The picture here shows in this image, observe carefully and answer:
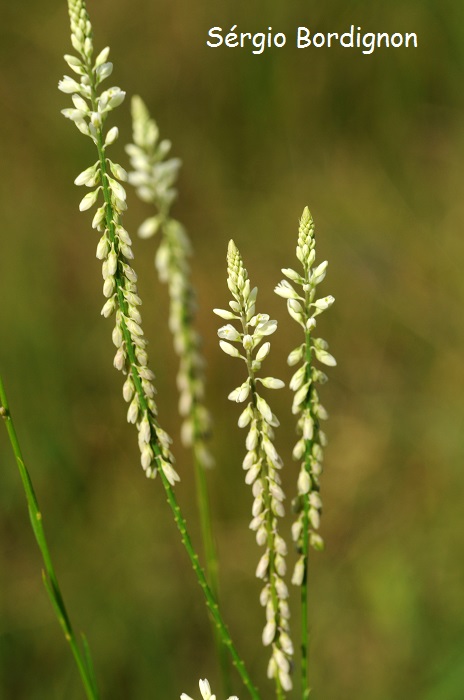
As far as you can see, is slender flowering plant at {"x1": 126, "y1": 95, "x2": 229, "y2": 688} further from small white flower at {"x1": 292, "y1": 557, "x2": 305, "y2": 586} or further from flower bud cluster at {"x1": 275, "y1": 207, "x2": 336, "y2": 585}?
small white flower at {"x1": 292, "y1": 557, "x2": 305, "y2": 586}

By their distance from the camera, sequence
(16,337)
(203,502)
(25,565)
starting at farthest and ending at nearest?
1. (16,337)
2. (25,565)
3. (203,502)

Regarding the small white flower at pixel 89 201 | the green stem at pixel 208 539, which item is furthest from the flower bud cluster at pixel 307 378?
the small white flower at pixel 89 201

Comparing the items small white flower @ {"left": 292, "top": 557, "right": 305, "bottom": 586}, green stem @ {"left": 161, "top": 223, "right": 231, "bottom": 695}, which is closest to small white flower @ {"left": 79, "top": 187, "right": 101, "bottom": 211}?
green stem @ {"left": 161, "top": 223, "right": 231, "bottom": 695}

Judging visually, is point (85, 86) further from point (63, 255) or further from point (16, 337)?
point (63, 255)

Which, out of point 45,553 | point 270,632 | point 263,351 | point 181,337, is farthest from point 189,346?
point 270,632

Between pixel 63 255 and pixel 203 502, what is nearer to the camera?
pixel 203 502

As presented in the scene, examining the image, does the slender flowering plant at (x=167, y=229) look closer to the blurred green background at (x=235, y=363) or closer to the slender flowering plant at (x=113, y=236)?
the slender flowering plant at (x=113, y=236)

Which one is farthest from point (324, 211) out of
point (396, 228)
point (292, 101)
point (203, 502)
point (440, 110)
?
point (203, 502)
